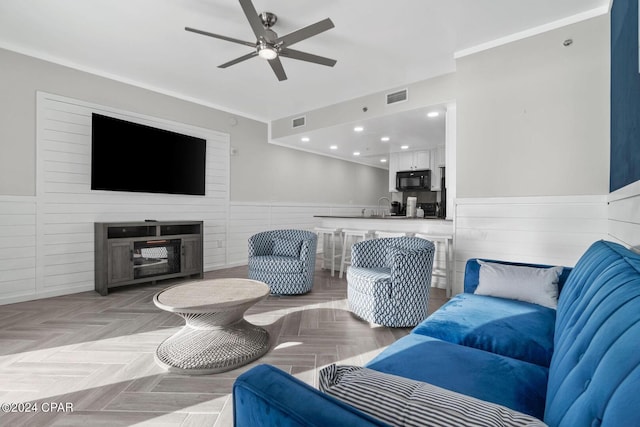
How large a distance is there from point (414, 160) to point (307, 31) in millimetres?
4721

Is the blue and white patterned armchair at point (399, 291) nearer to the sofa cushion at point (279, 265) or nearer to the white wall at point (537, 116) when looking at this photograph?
the sofa cushion at point (279, 265)

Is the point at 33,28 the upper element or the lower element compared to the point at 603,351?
upper

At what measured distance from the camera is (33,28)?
9.77 ft

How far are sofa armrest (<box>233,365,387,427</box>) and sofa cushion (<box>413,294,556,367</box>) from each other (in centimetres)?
121

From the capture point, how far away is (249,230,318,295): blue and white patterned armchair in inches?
140

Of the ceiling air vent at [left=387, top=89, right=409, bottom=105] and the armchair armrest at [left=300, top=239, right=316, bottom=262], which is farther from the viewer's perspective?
the ceiling air vent at [left=387, top=89, right=409, bottom=105]

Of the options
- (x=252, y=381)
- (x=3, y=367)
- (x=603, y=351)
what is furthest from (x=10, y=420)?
(x=603, y=351)

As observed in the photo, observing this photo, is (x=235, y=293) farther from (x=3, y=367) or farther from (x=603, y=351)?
(x=603, y=351)

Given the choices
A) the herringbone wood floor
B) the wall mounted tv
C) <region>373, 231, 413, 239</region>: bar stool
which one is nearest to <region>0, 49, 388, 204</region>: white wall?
the wall mounted tv

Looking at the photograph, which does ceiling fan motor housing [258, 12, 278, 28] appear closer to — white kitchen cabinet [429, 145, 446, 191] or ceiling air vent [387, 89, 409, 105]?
ceiling air vent [387, 89, 409, 105]

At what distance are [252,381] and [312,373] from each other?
1.47m

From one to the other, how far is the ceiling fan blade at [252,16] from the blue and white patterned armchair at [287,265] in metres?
2.26

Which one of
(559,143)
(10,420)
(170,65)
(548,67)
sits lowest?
(10,420)

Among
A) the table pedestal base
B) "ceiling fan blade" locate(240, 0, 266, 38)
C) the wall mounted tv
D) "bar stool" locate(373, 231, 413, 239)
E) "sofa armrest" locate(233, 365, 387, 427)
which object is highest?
"ceiling fan blade" locate(240, 0, 266, 38)
